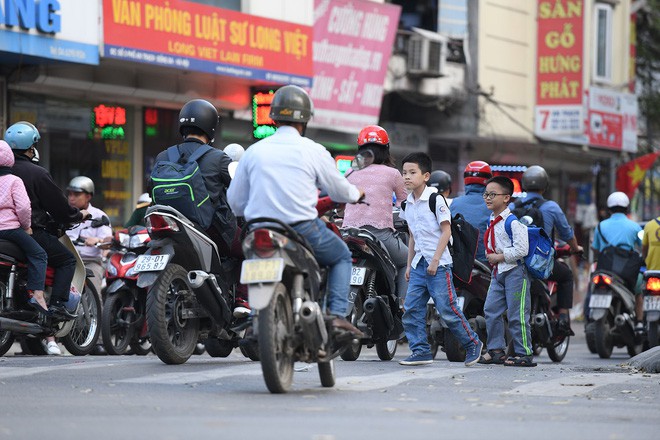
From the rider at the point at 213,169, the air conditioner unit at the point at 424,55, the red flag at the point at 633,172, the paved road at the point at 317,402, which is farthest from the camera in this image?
the red flag at the point at 633,172

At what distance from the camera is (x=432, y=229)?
1210cm

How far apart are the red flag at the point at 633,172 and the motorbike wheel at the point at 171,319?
2502cm

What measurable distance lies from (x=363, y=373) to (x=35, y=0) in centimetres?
941

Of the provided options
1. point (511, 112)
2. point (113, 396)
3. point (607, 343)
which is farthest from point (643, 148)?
point (113, 396)

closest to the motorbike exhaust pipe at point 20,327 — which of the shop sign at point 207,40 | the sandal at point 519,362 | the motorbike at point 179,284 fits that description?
the motorbike at point 179,284

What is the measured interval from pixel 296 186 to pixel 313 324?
843 millimetres

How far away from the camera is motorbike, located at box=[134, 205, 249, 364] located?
10859mm

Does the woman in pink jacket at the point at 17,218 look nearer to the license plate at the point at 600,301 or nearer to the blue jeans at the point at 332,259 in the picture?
the blue jeans at the point at 332,259

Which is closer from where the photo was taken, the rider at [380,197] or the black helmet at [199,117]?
the black helmet at [199,117]

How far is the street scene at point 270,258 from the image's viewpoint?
878 cm

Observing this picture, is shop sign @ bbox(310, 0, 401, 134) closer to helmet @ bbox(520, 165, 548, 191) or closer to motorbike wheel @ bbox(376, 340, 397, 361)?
helmet @ bbox(520, 165, 548, 191)

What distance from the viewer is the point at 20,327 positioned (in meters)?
12.6

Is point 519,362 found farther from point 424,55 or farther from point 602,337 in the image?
point 424,55

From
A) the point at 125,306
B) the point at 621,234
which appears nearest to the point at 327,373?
the point at 125,306
